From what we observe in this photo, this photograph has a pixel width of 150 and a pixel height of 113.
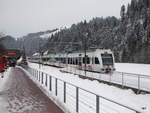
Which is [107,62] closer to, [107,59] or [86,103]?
[107,59]

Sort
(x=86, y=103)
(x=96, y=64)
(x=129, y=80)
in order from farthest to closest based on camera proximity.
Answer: (x=96, y=64) → (x=129, y=80) → (x=86, y=103)

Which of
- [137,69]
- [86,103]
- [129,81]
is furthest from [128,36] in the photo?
[86,103]

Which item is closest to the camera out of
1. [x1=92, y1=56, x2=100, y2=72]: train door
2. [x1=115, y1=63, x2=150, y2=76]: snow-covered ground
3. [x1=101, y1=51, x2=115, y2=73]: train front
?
[x1=101, y1=51, x2=115, y2=73]: train front

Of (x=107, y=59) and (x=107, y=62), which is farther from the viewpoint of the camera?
(x=107, y=59)

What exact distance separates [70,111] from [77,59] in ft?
96.3

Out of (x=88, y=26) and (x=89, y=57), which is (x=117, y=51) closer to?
(x=88, y=26)

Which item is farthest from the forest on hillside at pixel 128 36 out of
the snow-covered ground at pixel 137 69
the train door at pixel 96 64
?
the train door at pixel 96 64

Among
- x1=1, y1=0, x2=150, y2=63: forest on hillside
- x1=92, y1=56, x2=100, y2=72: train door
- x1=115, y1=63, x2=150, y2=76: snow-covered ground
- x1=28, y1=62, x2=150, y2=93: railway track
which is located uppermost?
x1=1, y1=0, x2=150, y2=63: forest on hillside

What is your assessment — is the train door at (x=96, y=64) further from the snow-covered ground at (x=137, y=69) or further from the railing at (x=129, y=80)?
the snow-covered ground at (x=137, y=69)

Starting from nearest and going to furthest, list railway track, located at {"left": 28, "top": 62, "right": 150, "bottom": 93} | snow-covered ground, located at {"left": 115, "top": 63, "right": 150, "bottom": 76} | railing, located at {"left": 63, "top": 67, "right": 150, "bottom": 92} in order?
1. railway track, located at {"left": 28, "top": 62, "right": 150, "bottom": 93}
2. railing, located at {"left": 63, "top": 67, "right": 150, "bottom": 92}
3. snow-covered ground, located at {"left": 115, "top": 63, "right": 150, "bottom": 76}

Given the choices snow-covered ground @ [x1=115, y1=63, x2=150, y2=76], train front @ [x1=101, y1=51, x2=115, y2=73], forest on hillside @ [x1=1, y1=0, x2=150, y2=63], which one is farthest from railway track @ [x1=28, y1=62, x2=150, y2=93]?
forest on hillside @ [x1=1, y1=0, x2=150, y2=63]

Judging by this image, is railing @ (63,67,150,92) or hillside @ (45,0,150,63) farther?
hillside @ (45,0,150,63)

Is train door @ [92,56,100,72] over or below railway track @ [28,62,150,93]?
over

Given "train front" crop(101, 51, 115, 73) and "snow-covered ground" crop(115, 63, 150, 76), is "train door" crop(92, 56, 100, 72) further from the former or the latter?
→ "snow-covered ground" crop(115, 63, 150, 76)
